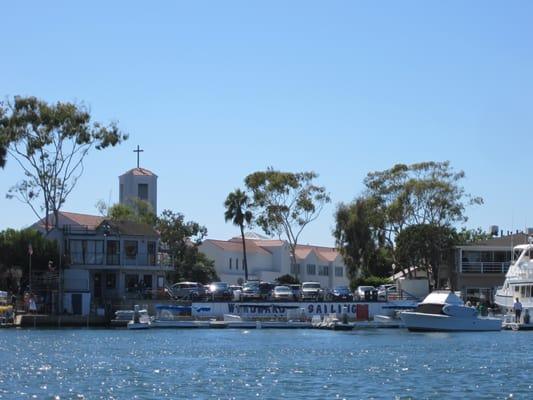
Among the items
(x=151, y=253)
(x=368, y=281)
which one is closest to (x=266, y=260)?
(x=368, y=281)

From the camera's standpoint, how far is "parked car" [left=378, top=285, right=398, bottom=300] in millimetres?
93125

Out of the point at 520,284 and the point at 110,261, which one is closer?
the point at 520,284

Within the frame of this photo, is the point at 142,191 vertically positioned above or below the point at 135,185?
below

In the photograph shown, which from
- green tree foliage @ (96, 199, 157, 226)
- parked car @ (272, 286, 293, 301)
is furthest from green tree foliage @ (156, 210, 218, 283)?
parked car @ (272, 286, 293, 301)

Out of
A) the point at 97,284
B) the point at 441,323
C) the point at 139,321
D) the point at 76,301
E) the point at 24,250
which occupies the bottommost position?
the point at 441,323

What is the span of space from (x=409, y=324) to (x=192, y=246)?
51.1 m

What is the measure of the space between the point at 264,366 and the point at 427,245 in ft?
186

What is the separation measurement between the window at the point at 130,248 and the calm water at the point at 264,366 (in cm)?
2111

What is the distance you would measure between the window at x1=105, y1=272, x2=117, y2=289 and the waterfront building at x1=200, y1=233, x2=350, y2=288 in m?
30.1

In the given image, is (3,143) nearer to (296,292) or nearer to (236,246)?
(296,292)

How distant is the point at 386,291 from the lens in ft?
308

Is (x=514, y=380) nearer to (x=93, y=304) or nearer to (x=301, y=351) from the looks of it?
(x=301, y=351)

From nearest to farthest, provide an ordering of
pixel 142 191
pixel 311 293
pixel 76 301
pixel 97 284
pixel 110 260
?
pixel 76 301 < pixel 311 293 < pixel 110 260 < pixel 97 284 < pixel 142 191

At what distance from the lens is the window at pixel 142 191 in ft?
426
